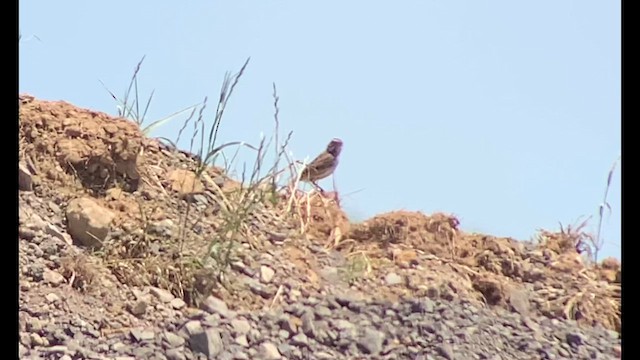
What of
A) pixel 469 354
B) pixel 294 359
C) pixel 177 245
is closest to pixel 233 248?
pixel 177 245

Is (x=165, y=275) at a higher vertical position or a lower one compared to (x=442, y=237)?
lower

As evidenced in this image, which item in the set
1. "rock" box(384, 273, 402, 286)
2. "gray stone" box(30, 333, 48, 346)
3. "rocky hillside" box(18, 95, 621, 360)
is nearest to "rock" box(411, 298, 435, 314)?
"rocky hillside" box(18, 95, 621, 360)

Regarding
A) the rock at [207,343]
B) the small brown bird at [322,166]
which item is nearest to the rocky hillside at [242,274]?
the rock at [207,343]

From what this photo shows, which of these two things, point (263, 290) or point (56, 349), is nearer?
point (56, 349)

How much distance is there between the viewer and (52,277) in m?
2.00

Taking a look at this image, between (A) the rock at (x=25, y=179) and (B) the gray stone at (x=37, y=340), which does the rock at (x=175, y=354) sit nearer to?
(B) the gray stone at (x=37, y=340)

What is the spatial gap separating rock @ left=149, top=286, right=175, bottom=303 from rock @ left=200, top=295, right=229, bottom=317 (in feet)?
0.26

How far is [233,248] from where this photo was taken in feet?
7.81

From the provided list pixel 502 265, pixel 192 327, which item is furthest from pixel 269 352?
pixel 502 265

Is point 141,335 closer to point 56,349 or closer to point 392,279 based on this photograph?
point 56,349

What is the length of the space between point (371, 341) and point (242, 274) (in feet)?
1.49
